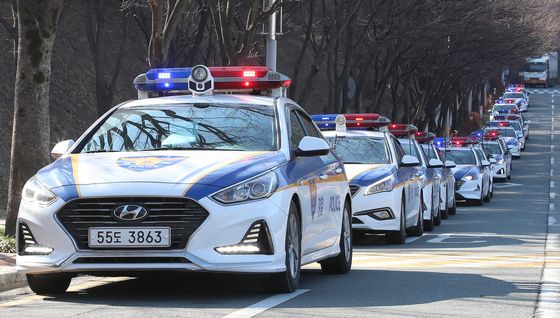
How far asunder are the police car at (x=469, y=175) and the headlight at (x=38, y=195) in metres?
24.3

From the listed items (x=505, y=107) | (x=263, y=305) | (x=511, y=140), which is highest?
(x=263, y=305)

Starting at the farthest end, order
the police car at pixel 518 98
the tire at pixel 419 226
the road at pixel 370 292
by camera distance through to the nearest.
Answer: the police car at pixel 518 98 → the tire at pixel 419 226 → the road at pixel 370 292

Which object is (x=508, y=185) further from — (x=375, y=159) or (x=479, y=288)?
(x=479, y=288)

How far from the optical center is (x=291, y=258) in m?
10.3

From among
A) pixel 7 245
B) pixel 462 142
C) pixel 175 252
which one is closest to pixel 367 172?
pixel 7 245

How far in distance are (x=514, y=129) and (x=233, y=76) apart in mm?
57726

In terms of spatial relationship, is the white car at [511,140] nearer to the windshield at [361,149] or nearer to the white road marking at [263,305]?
the windshield at [361,149]

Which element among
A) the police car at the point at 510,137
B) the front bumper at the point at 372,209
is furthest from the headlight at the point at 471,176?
the police car at the point at 510,137

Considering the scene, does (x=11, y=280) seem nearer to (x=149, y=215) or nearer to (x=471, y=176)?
(x=149, y=215)

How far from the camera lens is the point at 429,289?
11.1 meters

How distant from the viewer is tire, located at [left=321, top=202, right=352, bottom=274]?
41.1 feet

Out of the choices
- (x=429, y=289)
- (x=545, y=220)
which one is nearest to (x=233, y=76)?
(x=429, y=289)

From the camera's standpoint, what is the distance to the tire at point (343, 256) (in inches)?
494

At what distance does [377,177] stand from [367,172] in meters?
0.24
